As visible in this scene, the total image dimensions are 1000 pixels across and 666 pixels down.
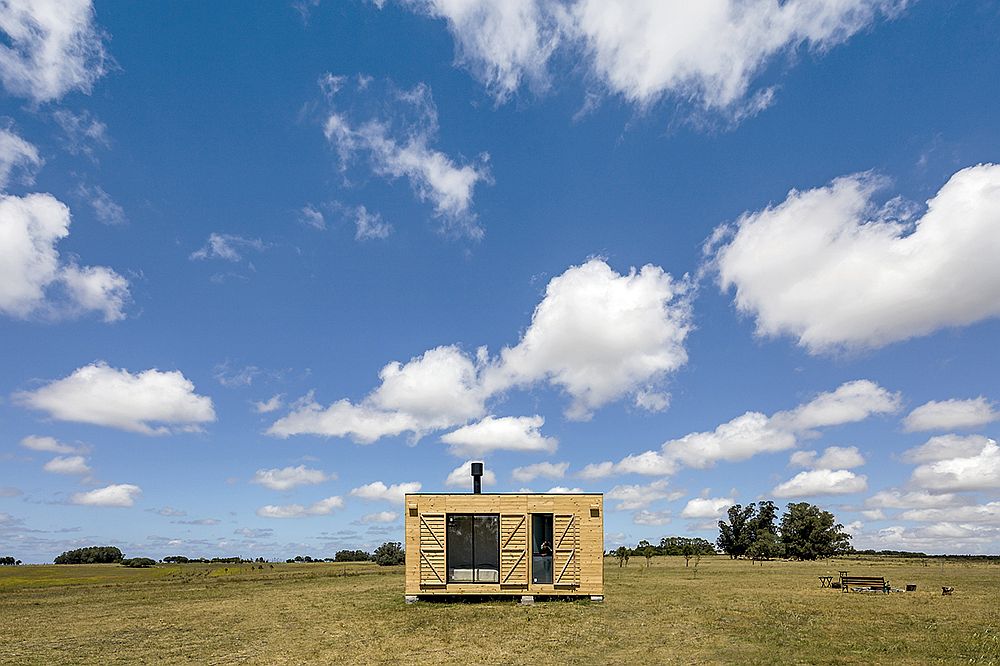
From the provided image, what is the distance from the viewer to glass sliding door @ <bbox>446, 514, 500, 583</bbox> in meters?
28.5

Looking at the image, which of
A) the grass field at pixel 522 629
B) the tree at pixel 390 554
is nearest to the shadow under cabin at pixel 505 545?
the grass field at pixel 522 629

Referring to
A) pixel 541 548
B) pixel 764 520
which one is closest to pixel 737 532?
pixel 764 520

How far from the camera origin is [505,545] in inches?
1121

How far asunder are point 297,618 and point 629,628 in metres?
12.7

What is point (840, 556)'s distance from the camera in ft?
314

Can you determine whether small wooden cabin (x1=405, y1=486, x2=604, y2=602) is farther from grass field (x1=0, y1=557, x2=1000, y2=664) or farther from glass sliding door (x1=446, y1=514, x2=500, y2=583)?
grass field (x1=0, y1=557, x2=1000, y2=664)

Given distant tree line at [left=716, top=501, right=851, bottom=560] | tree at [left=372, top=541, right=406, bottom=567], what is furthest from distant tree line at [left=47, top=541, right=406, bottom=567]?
distant tree line at [left=716, top=501, right=851, bottom=560]

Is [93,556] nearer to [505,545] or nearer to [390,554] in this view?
[390,554]

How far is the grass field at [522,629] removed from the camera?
56.7 ft

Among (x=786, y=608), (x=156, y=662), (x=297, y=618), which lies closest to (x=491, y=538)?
(x=297, y=618)

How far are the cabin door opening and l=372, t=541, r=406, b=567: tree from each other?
58301 millimetres

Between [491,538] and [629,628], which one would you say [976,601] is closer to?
[629,628]

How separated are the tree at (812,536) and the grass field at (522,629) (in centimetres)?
6021

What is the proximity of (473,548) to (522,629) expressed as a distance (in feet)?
26.5
